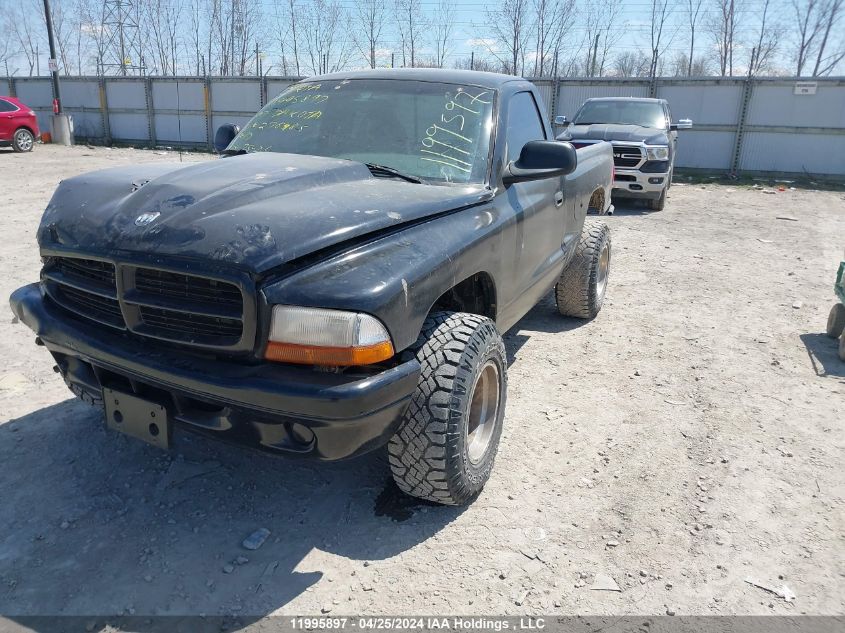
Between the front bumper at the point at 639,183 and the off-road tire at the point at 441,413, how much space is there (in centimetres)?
923

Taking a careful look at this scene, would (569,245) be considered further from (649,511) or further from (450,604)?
(450,604)

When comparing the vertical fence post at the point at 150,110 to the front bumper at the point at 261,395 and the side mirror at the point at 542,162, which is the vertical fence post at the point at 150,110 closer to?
the side mirror at the point at 542,162

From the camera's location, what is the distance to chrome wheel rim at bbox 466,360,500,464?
307 centimetres

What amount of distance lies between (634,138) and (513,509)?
9417 mm

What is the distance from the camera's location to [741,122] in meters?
16.4

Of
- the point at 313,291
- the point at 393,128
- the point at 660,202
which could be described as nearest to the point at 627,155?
the point at 660,202

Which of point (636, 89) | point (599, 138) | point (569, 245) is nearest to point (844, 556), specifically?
point (569, 245)

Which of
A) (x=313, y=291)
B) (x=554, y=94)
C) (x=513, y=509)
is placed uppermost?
(x=554, y=94)

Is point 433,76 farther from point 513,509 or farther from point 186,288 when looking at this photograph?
point 513,509

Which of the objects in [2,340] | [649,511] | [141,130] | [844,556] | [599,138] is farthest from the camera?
[141,130]

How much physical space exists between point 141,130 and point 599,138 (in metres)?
18.7

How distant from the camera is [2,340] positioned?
461 centimetres

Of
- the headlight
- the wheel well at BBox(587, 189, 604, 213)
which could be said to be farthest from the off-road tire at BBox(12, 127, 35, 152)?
the headlight

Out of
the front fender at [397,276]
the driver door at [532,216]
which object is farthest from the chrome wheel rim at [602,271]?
the front fender at [397,276]
